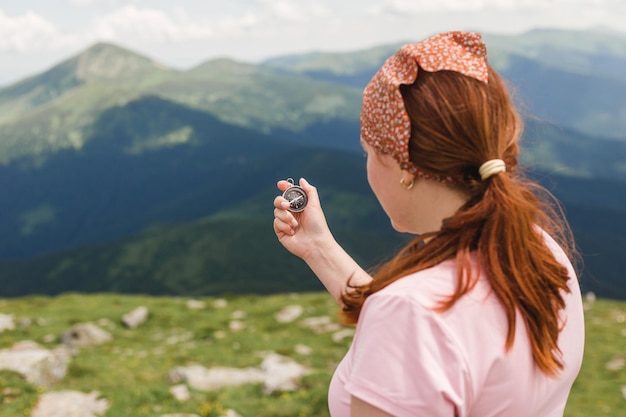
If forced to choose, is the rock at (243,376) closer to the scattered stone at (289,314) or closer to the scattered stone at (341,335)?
the scattered stone at (341,335)

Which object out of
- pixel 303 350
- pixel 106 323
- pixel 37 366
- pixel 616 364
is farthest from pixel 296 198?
pixel 106 323

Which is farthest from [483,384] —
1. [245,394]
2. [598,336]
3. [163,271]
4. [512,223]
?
[163,271]

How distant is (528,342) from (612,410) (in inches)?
619

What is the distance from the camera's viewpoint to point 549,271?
283cm

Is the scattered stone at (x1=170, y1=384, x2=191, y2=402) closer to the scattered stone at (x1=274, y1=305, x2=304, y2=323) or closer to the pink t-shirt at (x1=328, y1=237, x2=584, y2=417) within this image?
the pink t-shirt at (x1=328, y1=237, x2=584, y2=417)

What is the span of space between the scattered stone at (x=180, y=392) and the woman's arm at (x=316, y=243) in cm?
1121

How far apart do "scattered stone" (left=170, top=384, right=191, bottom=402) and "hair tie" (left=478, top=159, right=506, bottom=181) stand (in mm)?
12585

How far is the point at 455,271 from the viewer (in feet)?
8.55

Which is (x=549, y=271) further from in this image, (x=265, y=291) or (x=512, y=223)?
(x=265, y=291)

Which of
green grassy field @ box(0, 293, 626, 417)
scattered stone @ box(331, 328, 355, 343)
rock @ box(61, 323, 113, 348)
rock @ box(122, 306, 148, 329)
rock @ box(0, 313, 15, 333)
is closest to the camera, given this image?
green grassy field @ box(0, 293, 626, 417)

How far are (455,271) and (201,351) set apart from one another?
21.8 m

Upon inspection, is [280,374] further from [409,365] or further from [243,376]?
[409,365]

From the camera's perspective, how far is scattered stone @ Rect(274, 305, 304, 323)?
98.6 ft

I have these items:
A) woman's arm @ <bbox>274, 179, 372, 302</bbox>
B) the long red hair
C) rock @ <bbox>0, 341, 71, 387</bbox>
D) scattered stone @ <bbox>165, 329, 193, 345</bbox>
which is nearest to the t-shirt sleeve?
the long red hair
